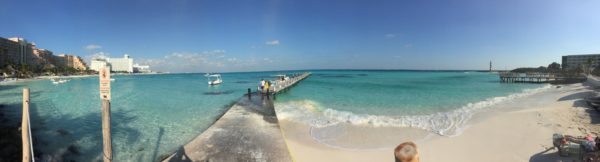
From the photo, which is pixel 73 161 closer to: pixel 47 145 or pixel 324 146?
pixel 47 145

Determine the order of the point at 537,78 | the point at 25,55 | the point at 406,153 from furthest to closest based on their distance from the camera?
the point at 25,55
the point at 537,78
the point at 406,153

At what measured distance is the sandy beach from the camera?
730 centimetres

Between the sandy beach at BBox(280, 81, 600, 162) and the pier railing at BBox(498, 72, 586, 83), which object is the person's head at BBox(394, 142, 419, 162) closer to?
the sandy beach at BBox(280, 81, 600, 162)

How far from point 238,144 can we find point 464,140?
699cm

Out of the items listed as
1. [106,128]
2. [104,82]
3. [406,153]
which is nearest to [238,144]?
[106,128]

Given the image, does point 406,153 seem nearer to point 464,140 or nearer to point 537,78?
point 464,140

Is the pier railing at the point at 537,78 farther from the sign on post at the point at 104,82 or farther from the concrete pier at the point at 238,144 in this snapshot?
the sign on post at the point at 104,82

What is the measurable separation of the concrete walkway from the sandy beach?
729 mm

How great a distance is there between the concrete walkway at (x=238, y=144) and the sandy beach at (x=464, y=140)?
2.39 ft

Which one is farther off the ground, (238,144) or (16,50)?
(16,50)

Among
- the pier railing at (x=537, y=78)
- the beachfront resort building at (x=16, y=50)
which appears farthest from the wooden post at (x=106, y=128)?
the beachfront resort building at (x=16, y=50)

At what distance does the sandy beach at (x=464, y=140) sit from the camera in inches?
287

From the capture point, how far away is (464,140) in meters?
8.64

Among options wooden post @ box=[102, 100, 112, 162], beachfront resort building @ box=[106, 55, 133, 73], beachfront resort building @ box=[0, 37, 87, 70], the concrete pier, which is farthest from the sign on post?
beachfront resort building @ box=[106, 55, 133, 73]
